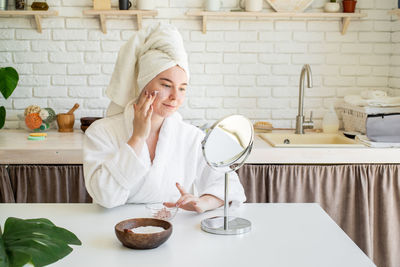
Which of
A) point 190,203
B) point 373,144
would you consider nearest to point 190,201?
point 190,203

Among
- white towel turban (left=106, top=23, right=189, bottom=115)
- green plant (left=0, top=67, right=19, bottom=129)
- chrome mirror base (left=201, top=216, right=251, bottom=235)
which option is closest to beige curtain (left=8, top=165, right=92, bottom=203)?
green plant (left=0, top=67, right=19, bottom=129)

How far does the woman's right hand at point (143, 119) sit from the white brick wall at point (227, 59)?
1774 millimetres

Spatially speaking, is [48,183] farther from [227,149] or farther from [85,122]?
[227,149]

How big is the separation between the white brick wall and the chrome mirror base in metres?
2.11

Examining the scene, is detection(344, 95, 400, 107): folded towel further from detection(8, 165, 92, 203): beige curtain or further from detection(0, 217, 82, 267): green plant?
detection(0, 217, 82, 267): green plant

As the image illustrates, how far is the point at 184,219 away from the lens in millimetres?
1641

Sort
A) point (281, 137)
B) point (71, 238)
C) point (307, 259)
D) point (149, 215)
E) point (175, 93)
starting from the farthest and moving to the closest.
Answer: point (281, 137) < point (175, 93) < point (149, 215) < point (307, 259) < point (71, 238)

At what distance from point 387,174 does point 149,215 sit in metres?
1.85

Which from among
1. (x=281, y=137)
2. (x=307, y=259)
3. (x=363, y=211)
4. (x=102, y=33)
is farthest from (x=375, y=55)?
(x=307, y=259)

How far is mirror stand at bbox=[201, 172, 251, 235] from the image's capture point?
1500 mm

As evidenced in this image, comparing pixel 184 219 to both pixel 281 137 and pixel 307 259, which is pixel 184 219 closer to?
pixel 307 259

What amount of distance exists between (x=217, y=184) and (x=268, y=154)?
1.10m

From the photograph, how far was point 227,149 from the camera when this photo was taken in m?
1.52

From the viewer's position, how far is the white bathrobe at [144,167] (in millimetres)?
1777
